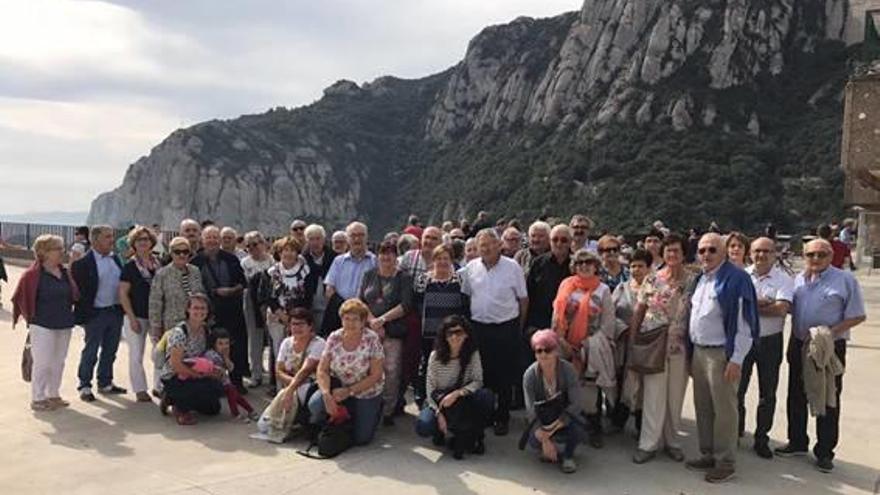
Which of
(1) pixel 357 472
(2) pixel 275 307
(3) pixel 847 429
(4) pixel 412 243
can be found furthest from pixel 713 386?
(2) pixel 275 307

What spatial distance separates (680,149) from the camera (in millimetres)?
58344

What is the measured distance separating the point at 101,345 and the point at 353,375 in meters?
2.91

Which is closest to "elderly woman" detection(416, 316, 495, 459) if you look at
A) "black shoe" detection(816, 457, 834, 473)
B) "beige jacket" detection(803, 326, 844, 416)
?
"beige jacket" detection(803, 326, 844, 416)

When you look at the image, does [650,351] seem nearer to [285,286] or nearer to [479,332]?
[479,332]

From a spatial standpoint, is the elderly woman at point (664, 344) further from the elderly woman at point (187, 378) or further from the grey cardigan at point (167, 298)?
the grey cardigan at point (167, 298)

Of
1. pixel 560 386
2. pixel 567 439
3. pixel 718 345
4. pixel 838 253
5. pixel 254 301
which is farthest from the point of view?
pixel 838 253

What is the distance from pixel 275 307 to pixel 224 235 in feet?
3.80

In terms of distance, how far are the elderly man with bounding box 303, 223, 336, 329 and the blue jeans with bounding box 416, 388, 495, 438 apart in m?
1.78

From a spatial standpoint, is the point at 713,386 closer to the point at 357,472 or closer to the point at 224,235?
the point at 357,472

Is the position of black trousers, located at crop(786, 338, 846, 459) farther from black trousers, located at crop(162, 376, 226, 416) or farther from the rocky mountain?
the rocky mountain

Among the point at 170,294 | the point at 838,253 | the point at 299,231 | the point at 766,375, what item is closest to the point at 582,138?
the point at 838,253

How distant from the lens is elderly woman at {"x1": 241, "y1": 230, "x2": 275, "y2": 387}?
7.16 m

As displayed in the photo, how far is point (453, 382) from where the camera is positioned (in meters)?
5.31

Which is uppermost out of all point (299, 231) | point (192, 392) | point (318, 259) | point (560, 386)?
point (299, 231)
